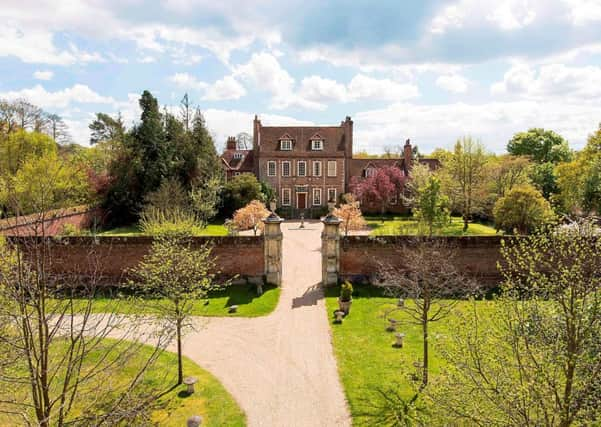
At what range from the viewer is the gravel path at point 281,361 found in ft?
31.3

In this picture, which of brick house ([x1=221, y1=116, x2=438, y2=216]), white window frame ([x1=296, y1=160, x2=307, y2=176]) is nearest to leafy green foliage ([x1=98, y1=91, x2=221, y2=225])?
brick house ([x1=221, y1=116, x2=438, y2=216])

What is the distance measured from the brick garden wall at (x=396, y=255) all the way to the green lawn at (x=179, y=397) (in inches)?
369

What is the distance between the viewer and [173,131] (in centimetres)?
3509

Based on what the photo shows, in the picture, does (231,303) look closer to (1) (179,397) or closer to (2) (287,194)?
(1) (179,397)

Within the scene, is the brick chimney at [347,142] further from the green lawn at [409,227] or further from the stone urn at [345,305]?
the stone urn at [345,305]

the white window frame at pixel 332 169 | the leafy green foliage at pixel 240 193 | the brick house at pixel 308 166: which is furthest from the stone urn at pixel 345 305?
the white window frame at pixel 332 169

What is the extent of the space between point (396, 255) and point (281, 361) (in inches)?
351

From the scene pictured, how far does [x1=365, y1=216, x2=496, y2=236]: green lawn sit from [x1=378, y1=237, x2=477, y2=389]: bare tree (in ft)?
27.4

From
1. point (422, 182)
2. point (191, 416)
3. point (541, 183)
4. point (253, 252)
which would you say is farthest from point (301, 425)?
point (541, 183)

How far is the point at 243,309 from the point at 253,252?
3491 millimetres

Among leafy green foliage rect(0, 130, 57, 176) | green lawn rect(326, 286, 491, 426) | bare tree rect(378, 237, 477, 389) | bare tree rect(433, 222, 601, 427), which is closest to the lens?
bare tree rect(433, 222, 601, 427)

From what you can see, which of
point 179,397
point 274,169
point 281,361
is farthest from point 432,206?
point 274,169

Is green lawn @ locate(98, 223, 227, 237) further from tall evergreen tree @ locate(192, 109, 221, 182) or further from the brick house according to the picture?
the brick house

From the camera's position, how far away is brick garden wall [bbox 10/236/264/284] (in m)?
18.2
